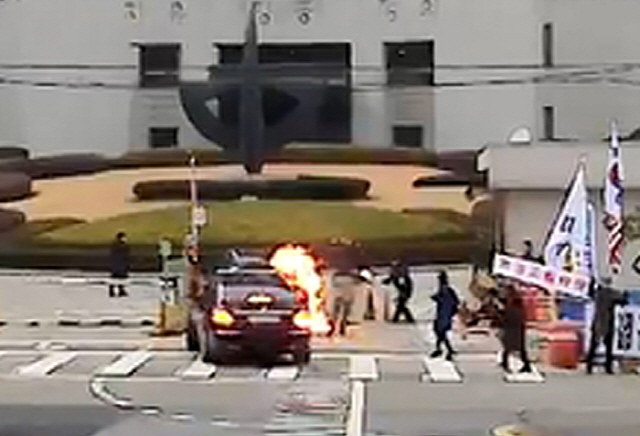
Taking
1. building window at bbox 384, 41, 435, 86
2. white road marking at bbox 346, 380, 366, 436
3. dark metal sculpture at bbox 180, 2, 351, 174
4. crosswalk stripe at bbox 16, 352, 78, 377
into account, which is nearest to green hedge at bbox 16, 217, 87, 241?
dark metal sculpture at bbox 180, 2, 351, 174

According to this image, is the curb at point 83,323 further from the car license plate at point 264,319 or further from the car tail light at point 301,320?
the car license plate at point 264,319

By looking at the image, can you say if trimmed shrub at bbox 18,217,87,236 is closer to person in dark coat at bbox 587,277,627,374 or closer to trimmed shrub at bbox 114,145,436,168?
trimmed shrub at bbox 114,145,436,168

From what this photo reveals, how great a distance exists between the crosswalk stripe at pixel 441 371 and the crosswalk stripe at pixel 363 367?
2.64ft

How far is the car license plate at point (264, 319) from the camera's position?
2639cm

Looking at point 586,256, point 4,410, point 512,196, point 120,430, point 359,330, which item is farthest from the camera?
point 512,196

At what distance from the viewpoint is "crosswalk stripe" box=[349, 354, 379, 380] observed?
25413mm

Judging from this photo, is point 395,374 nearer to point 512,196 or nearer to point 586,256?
point 586,256

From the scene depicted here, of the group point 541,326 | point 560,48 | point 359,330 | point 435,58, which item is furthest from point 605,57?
point 541,326

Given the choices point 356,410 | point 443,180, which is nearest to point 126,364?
point 356,410

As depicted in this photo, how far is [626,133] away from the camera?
6506 centimetres

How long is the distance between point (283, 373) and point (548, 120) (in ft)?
139

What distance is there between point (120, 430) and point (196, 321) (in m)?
10.4

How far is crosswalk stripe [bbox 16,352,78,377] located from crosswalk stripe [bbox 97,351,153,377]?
82 centimetres

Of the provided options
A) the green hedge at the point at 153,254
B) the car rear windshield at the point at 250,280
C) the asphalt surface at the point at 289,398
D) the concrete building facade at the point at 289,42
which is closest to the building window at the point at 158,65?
the concrete building facade at the point at 289,42
